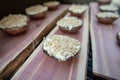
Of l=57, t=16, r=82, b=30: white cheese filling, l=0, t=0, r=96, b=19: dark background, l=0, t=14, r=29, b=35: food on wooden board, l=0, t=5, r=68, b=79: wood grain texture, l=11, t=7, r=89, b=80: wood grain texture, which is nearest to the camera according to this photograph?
l=11, t=7, r=89, b=80: wood grain texture

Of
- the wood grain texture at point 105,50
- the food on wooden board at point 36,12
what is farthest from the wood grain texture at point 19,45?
the wood grain texture at point 105,50

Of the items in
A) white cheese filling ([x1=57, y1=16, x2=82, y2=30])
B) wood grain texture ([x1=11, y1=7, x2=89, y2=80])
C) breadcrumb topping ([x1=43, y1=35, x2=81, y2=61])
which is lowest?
wood grain texture ([x1=11, y1=7, x2=89, y2=80])

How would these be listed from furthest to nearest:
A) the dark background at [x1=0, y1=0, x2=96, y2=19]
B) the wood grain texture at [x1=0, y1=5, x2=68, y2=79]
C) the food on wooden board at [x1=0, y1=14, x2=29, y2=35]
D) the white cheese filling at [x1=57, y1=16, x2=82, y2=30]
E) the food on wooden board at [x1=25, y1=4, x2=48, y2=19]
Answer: the food on wooden board at [x1=25, y1=4, x2=48, y2=19] < the dark background at [x1=0, y1=0, x2=96, y2=19] < the white cheese filling at [x1=57, y1=16, x2=82, y2=30] < the food on wooden board at [x1=0, y1=14, x2=29, y2=35] < the wood grain texture at [x1=0, y1=5, x2=68, y2=79]

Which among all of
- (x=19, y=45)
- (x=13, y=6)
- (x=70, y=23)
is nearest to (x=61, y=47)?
(x=19, y=45)

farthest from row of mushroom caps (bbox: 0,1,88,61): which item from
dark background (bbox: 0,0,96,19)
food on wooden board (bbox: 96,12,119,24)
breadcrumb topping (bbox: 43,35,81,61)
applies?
food on wooden board (bbox: 96,12,119,24)

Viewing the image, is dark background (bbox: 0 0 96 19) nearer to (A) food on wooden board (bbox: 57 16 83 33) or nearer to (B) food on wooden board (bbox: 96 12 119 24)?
(A) food on wooden board (bbox: 57 16 83 33)

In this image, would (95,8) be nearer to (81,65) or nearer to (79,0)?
(79,0)
